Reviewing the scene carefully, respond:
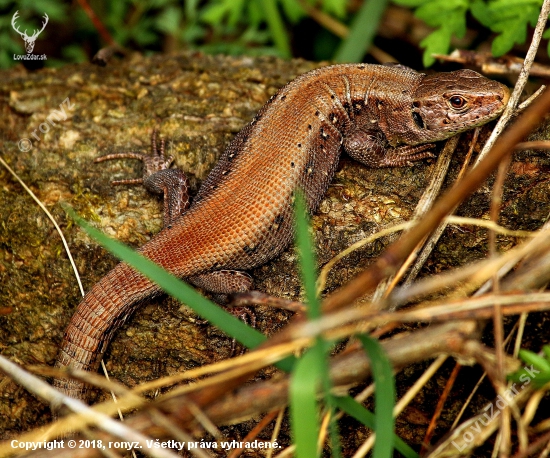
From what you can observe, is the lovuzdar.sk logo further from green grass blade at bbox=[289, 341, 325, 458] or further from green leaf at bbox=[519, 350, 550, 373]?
green leaf at bbox=[519, 350, 550, 373]

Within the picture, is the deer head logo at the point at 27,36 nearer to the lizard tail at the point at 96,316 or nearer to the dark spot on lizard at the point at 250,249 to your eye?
the lizard tail at the point at 96,316

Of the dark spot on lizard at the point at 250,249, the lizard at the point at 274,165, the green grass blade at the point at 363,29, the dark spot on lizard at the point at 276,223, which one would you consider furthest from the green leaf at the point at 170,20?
the dark spot on lizard at the point at 250,249

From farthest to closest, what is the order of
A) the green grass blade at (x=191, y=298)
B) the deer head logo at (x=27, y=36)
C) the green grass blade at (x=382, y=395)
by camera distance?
1. the deer head logo at (x=27, y=36)
2. the green grass blade at (x=191, y=298)
3. the green grass blade at (x=382, y=395)

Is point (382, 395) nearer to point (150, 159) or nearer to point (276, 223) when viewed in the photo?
point (276, 223)

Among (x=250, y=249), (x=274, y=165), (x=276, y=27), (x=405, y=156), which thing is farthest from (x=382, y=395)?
(x=276, y=27)

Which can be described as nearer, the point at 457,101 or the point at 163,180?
the point at 457,101

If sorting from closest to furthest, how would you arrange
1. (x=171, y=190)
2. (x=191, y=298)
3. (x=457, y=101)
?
(x=191, y=298)
(x=457, y=101)
(x=171, y=190)

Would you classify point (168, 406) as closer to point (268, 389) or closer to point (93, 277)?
point (268, 389)
